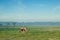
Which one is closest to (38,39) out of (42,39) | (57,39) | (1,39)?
(42,39)

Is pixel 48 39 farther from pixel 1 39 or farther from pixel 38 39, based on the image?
pixel 1 39

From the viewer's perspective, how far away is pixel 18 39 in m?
16.5

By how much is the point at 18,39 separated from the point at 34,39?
1317mm

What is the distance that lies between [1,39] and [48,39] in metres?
3.89

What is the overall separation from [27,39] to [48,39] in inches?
68.2

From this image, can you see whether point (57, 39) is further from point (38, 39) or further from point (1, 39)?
point (1, 39)

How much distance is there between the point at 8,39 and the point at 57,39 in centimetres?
405

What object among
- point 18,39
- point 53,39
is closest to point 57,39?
point 53,39

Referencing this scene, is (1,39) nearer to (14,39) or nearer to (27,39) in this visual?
(14,39)

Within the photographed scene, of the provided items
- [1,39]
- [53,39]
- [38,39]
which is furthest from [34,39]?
[1,39]

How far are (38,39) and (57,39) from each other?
1.58m

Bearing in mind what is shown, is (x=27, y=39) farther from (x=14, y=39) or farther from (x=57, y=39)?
(x=57, y=39)

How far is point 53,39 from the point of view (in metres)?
16.6

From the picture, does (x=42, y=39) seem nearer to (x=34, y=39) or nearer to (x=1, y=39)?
(x=34, y=39)
